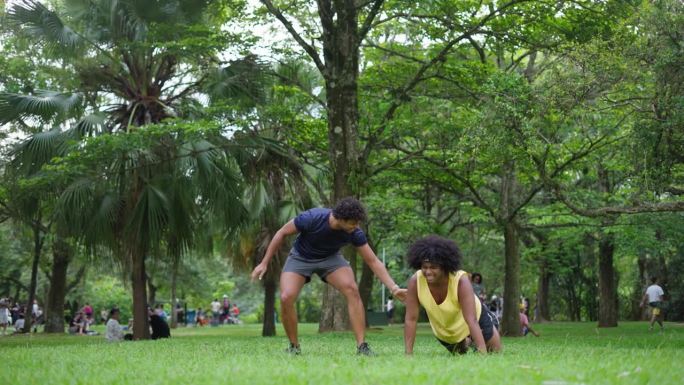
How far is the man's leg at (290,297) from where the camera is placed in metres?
10.1

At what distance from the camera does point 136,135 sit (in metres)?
19.6

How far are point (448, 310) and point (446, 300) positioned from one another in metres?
0.11

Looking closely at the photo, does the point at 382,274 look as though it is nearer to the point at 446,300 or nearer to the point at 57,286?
the point at 446,300

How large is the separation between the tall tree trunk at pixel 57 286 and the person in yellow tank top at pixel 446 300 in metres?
24.1

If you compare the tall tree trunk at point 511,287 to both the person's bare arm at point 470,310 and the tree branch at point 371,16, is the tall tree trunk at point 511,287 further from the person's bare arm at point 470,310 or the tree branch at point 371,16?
the person's bare arm at point 470,310

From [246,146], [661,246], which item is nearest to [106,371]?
[246,146]

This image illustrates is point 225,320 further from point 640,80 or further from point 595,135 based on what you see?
point 640,80

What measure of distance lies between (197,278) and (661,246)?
1192 inches

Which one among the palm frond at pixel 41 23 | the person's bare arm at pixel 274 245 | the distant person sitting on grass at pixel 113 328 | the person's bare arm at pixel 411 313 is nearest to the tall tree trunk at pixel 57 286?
the distant person sitting on grass at pixel 113 328

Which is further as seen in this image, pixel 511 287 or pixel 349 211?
pixel 511 287

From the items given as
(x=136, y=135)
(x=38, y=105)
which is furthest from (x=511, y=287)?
(x=38, y=105)

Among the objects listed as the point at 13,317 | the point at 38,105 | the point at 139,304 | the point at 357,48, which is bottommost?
the point at 13,317

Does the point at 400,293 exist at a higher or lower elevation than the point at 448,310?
higher

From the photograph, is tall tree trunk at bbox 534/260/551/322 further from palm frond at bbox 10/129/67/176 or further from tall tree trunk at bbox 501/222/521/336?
palm frond at bbox 10/129/67/176
